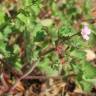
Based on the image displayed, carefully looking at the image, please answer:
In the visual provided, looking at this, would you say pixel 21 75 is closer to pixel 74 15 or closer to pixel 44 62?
pixel 44 62

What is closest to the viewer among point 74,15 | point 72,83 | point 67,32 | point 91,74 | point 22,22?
point 67,32

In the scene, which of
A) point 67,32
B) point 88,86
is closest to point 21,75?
point 88,86

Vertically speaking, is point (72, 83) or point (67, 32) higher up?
point (67, 32)

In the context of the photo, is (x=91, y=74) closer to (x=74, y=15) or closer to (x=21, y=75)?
(x=21, y=75)

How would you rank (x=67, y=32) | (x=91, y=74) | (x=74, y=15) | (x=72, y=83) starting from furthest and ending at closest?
(x=74, y=15) → (x=72, y=83) → (x=91, y=74) → (x=67, y=32)

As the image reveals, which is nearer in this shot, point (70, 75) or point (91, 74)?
point (91, 74)

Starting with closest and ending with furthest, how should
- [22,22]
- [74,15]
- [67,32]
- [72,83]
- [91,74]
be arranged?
[67,32]
[91,74]
[22,22]
[72,83]
[74,15]

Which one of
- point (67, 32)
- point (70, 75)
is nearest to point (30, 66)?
point (70, 75)

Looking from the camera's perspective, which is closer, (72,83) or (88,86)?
(88,86)

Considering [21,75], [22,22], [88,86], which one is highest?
[22,22]
